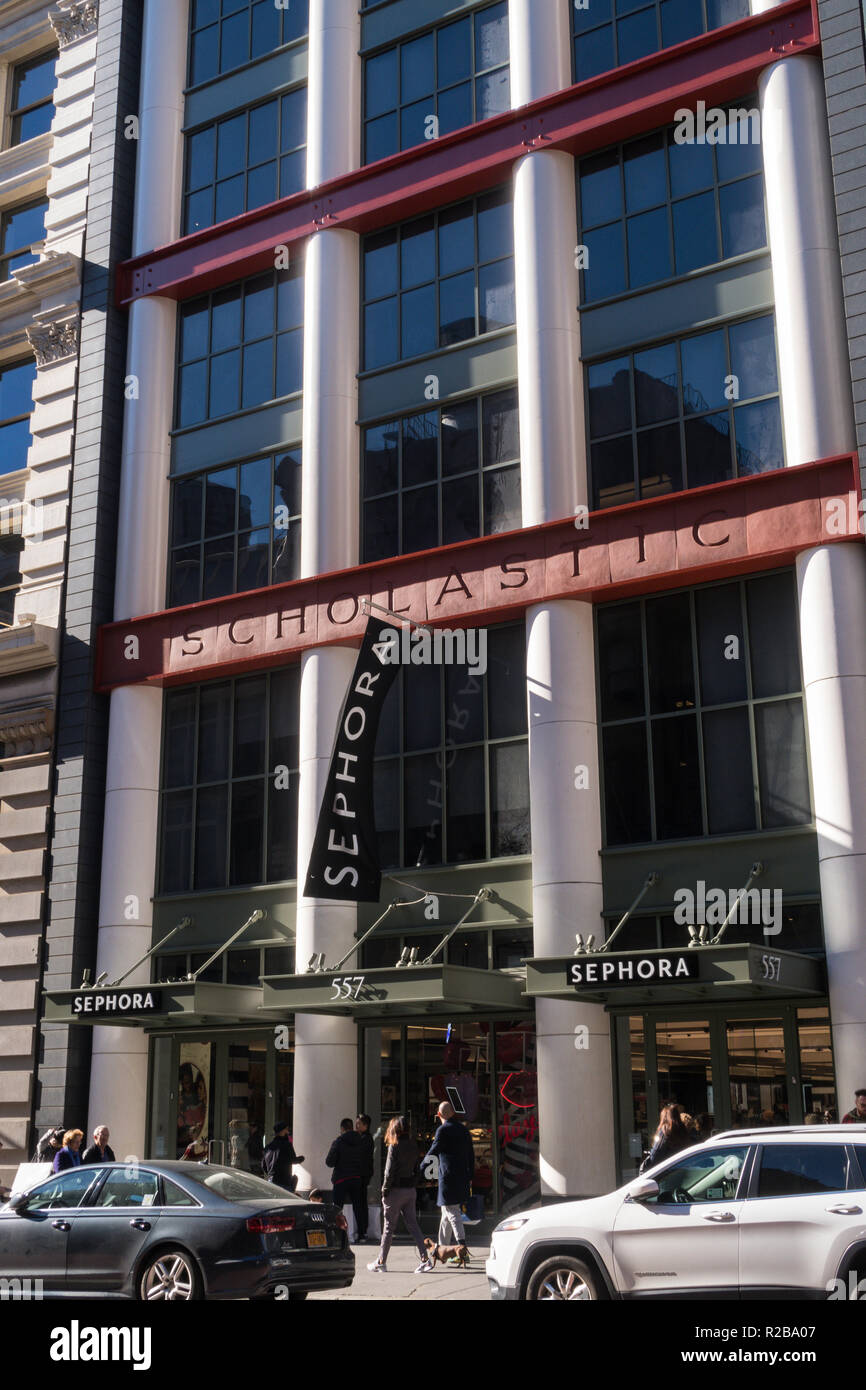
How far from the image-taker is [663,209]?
22.6 meters

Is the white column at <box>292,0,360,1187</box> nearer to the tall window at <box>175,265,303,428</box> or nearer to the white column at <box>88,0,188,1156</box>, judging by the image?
the tall window at <box>175,265,303,428</box>

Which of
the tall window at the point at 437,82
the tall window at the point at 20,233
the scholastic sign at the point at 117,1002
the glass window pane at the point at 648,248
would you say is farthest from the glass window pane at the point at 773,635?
the tall window at the point at 20,233

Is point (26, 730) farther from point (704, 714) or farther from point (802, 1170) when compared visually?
point (802, 1170)

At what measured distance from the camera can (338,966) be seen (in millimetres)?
21266

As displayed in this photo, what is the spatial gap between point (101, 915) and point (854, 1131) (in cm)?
1706

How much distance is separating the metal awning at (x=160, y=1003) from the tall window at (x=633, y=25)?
54.1ft

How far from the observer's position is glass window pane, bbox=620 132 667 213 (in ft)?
74.7

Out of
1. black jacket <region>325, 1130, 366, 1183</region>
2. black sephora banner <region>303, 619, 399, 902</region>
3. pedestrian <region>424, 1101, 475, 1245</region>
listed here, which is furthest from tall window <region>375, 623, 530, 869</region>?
pedestrian <region>424, 1101, 475, 1245</region>

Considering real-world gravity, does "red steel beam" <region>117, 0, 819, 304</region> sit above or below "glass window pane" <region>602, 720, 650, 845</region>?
above

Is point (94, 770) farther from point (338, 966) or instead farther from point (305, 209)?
point (305, 209)

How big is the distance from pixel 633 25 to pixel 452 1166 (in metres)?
18.4

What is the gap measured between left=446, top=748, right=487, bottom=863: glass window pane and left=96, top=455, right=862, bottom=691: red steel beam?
7.53 feet

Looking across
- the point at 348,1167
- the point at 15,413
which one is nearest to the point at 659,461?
the point at 348,1167
